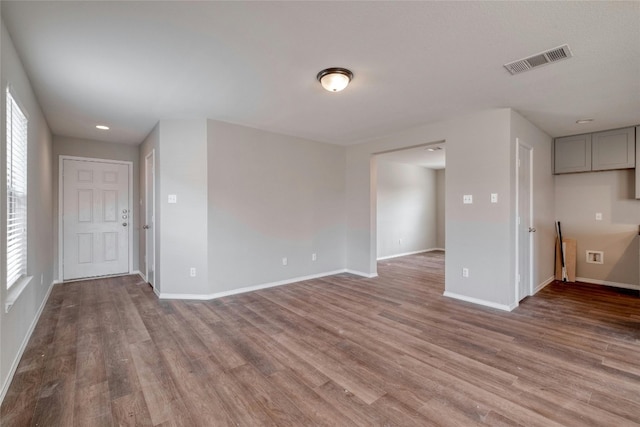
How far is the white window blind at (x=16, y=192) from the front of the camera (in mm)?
2238

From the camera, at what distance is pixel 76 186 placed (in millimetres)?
5039

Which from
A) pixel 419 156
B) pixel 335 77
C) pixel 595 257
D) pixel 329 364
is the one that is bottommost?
pixel 329 364

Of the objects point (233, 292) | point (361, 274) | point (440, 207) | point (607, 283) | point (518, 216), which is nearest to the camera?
point (518, 216)

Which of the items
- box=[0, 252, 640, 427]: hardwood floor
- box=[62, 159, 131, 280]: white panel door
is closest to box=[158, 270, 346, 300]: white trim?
box=[0, 252, 640, 427]: hardwood floor

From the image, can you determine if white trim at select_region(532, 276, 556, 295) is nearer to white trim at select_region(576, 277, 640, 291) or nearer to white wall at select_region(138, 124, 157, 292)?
white trim at select_region(576, 277, 640, 291)

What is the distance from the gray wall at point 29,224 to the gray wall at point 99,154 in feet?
0.91

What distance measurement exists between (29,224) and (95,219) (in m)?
2.57

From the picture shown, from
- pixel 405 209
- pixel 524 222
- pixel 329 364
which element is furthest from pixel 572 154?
pixel 329 364

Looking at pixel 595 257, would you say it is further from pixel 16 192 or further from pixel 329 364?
pixel 16 192

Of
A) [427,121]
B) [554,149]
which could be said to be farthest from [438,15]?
[554,149]

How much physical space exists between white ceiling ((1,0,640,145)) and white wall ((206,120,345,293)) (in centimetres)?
72

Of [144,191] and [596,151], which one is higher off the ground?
[596,151]

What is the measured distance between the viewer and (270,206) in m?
4.61

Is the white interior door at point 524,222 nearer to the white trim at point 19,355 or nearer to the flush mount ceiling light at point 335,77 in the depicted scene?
the flush mount ceiling light at point 335,77
